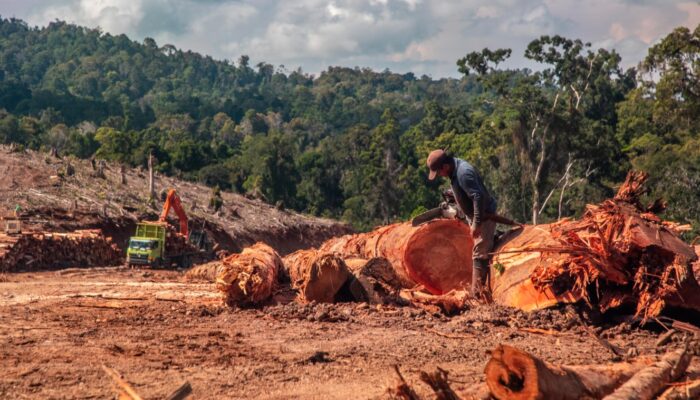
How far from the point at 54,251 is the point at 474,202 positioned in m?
14.8

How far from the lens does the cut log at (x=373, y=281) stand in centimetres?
953

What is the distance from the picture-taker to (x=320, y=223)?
42.5 metres

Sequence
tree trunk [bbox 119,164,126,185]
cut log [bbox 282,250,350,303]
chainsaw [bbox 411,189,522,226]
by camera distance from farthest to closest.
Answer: tree trunk [bbox 119,164,126,185] → chainsaw [bbox 411,189,522,226] → cut log [bbox 282,250,350,303]

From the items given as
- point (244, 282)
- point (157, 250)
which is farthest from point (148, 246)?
point (244, 282)

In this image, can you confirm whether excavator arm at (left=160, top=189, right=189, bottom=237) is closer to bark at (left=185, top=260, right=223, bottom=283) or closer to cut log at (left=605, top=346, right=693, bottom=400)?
bark at (left=185, top=260, right=223, bottom=283)

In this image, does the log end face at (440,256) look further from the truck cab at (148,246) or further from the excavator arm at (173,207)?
the excavator arm at (173,207)

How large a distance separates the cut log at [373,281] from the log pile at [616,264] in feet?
5.15

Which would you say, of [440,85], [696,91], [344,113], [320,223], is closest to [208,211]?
[320,223]

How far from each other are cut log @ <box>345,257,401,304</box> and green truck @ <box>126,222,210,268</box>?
41.9 ft

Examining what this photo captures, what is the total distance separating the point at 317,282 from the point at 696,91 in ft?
75.3

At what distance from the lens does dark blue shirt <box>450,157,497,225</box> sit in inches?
360

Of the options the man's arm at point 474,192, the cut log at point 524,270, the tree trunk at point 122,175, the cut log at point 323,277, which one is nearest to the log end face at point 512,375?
the cut log at point 524,270

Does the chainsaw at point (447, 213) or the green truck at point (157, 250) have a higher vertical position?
the chainsaw at point (447, 213)

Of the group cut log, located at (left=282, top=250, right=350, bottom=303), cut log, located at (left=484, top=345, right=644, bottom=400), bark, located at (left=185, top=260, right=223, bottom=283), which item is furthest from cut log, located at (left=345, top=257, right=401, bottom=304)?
bark, located at (left=185, top=260, right=223, bottom=283)
